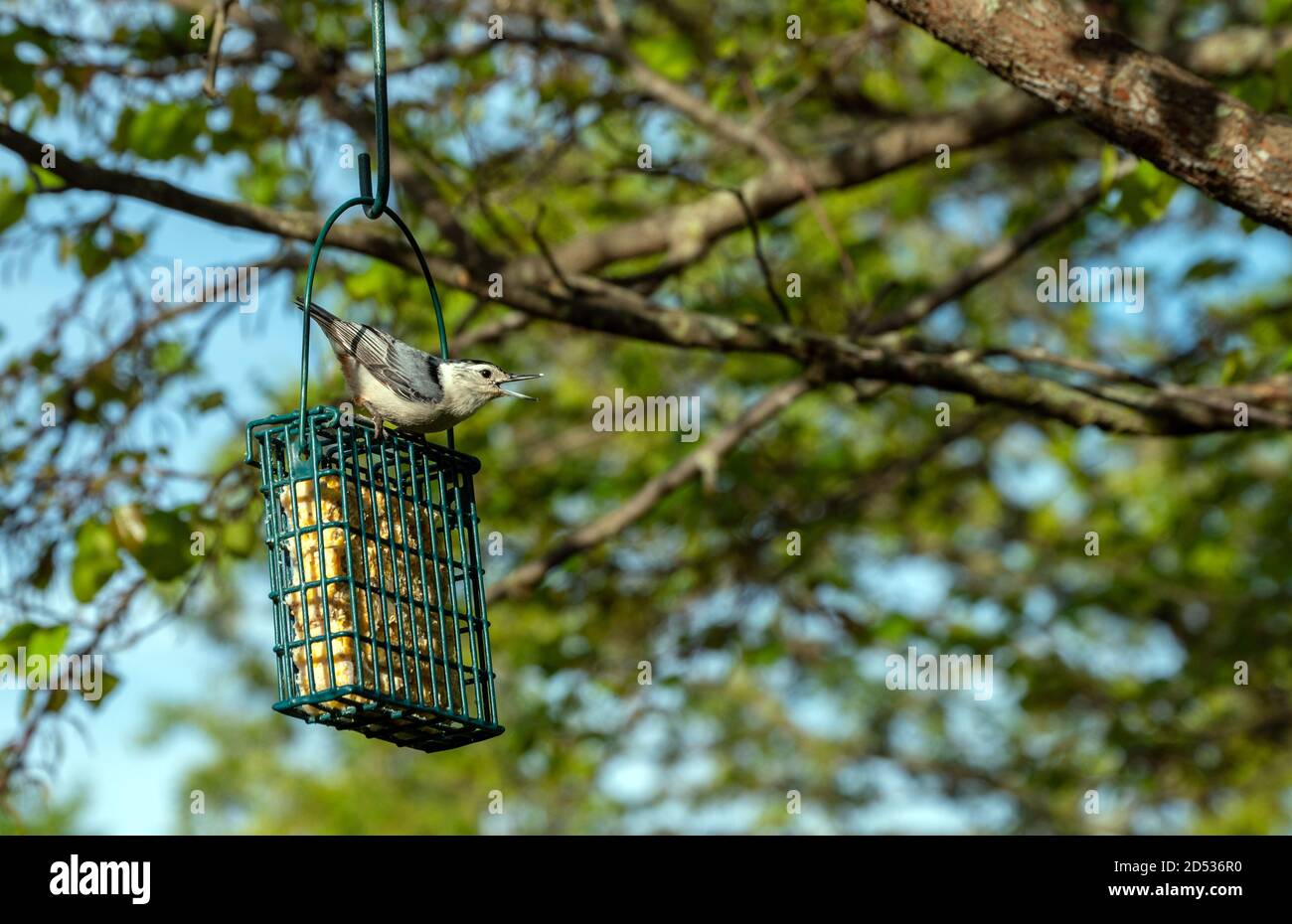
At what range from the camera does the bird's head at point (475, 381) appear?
4719 mm

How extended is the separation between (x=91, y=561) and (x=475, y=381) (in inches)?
75.0

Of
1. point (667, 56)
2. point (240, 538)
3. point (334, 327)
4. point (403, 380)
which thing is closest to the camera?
point (403, 380)

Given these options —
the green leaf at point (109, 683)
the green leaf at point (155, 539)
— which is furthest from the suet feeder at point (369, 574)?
the green leaf at point (109, 683)

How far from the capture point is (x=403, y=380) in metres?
4.49

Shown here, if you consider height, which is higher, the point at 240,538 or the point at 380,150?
the point at 380,150

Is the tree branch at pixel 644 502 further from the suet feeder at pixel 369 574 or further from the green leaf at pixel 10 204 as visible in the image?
the green leaf at pixel 10 204

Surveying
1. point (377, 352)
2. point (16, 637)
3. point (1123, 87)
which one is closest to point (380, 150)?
point (377, 352)

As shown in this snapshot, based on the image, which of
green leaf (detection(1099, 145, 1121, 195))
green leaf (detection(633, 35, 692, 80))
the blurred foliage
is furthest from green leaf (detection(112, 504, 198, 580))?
green leaf (detection(1099, 145, 1121, 195))

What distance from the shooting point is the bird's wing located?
450 cm

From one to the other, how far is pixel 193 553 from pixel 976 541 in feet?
28.5

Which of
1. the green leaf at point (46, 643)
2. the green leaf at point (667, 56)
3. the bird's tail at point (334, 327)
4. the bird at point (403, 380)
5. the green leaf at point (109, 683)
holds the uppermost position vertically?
the green leaf at point (667, 56)

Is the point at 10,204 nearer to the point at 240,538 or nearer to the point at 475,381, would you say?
the point at 240,538

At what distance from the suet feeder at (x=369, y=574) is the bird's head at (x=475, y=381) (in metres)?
0.21
